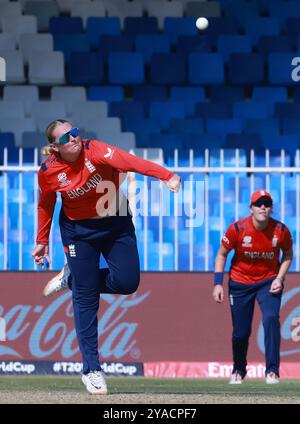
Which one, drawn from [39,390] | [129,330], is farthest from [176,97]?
[39,390]

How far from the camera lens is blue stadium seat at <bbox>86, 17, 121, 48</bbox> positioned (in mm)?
18578

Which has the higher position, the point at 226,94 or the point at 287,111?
the point at 226,94

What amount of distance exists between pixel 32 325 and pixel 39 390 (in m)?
4.96

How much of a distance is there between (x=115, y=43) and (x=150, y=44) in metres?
0.53

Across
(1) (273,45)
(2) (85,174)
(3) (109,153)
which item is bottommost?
(2) (85,174)

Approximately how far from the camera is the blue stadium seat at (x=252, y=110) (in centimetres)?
1761

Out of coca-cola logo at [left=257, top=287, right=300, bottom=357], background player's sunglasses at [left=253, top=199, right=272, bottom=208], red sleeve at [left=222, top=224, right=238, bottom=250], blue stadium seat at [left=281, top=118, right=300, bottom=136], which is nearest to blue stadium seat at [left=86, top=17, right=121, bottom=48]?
blue stadium seat at [left=281, top=118, right=300, bottom=136]

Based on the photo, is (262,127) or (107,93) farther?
(107,93)

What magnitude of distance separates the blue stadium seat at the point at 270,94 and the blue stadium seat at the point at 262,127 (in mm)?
502

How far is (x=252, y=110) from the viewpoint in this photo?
17.6m

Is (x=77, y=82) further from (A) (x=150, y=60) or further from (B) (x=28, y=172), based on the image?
(B) (x=28, y=172)

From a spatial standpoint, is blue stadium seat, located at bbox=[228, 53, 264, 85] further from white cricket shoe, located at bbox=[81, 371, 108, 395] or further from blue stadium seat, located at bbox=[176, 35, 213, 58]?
white cricket shoe, located at bbox=[81, 371, 108, 395]

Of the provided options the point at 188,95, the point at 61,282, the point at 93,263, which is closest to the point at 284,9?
the point at 188,95

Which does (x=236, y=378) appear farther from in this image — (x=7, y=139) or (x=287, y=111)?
(x=287, y=111)
